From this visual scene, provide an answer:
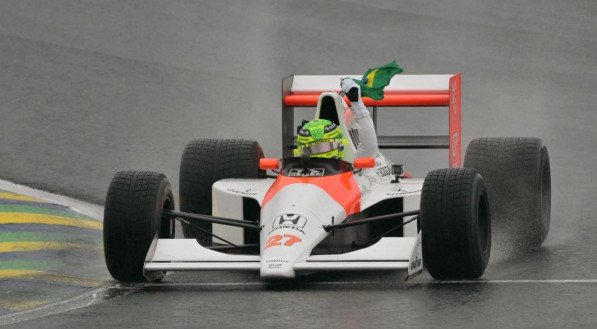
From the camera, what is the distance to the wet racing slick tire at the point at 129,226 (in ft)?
39.4

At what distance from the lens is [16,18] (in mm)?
25797

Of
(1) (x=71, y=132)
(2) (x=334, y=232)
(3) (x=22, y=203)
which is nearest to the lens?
(2) (x=334, y=232)

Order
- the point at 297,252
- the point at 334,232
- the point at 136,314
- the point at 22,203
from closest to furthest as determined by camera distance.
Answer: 1. the point at 136,314
2. the point at 297,252
3. the point at 334,232
4. the point at 22,203

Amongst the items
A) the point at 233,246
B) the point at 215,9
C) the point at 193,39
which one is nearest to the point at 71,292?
the point at 233,246

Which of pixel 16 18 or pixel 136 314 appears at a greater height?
pixel 16 18

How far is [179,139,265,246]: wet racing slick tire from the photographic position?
45.7 feet

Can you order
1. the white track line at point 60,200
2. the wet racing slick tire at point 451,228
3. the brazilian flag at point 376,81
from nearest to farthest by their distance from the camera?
the wet racing slick tire at point 451,228
the brazilian flag at point 376,81
the white track line at point 60,200

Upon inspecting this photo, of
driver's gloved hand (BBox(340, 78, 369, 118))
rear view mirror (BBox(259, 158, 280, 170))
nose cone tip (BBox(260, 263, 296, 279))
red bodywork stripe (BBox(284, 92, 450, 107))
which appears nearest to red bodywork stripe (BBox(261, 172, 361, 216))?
rear view mirror (BBox(259, 158, 280, 170))

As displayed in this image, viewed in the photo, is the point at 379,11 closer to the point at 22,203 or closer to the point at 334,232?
the point at 22,203

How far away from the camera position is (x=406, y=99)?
15016 mm

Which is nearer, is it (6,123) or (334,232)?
(334,232)

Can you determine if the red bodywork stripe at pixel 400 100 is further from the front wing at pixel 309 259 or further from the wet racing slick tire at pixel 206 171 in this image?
the front wing at pixel 309 259

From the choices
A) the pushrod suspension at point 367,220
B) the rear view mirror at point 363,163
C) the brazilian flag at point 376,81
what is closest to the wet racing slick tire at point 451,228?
the pushrod suspension at point 367,220

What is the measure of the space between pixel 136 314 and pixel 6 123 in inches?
395
